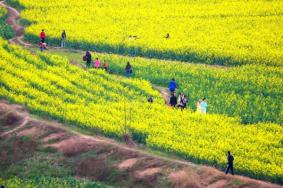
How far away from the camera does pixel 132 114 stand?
35.0m

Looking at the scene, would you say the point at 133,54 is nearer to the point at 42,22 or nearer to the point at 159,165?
the point at 42,22

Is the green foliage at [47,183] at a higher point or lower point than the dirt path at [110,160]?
lower

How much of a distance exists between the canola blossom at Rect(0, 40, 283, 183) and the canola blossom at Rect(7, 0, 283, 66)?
498 cm

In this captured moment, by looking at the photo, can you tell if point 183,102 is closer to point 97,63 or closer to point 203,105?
point 203,105

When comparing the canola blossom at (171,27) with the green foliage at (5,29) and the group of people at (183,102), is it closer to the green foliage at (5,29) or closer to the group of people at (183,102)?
the green foliage at (5,29)

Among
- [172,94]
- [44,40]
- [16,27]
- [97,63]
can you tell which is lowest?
[172,94]

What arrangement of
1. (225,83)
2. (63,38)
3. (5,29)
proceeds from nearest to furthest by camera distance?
1. (225,83)
2. (63,38)
3. (5,29)

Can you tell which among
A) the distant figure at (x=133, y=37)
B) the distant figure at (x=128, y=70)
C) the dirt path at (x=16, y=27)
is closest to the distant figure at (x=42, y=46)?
the dirt path at (x=16, y=27)

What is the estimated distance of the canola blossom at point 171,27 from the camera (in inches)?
1758

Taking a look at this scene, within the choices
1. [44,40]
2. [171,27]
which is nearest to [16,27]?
[44,40]

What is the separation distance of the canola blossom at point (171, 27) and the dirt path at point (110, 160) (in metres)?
12.5

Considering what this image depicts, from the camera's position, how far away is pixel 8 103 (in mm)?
36125

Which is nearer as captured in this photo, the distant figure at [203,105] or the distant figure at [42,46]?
the distant figure at [203,105]

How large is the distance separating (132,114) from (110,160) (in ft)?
15.4
